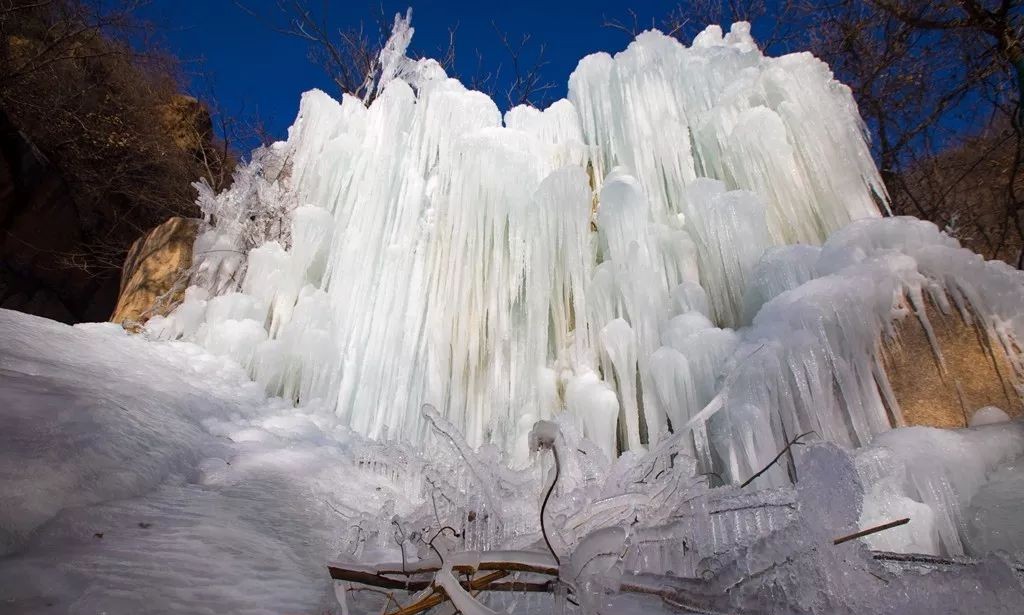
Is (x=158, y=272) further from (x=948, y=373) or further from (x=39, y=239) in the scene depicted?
(x=948, y=373)

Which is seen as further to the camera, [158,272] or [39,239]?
[39,239]

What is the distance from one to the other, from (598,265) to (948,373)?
107 inches

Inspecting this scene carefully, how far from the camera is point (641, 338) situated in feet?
13.7

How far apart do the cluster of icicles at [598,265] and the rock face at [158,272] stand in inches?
14.9

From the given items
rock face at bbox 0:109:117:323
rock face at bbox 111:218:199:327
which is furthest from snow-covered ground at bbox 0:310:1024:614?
rock face at bbox 0:109:117:323

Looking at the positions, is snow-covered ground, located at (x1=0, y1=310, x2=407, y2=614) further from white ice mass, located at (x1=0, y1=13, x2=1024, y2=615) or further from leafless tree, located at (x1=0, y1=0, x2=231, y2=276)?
leafless tree, located at (x1=0, y1=0, x2=231, y2=276)

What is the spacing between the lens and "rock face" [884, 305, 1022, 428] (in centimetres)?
318

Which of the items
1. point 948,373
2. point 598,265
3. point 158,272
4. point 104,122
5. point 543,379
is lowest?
point 948,373

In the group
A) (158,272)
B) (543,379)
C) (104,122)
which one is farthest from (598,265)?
(104,122)

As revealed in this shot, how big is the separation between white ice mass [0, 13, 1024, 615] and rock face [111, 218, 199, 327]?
31 cm

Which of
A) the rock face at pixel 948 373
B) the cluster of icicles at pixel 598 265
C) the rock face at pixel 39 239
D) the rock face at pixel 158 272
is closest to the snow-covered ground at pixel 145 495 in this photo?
the cluster of icicles at pixel 598 265

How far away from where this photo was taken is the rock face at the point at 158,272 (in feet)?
19.0

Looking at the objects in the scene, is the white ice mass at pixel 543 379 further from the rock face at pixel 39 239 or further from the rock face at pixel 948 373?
the rock face at pixel 39 239

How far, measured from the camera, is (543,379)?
14.2 feet
